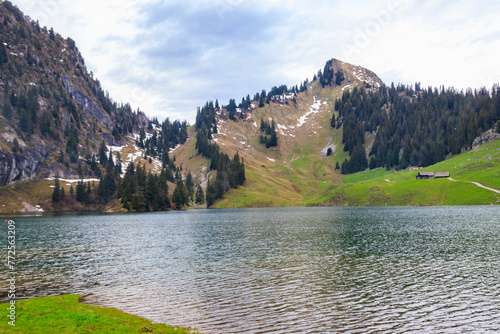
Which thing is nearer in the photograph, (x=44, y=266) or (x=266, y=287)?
(x=266, y=287)

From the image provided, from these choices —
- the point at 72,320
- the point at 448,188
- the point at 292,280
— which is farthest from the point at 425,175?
the point at 72,320

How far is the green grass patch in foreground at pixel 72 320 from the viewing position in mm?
20891

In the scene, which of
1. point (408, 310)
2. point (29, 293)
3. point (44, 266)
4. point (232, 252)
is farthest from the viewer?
point (232, 252)

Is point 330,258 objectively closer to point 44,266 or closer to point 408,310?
point 408,310

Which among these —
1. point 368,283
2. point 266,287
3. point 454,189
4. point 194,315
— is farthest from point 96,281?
point 454,189

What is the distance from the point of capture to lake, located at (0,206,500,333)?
23.8 metres

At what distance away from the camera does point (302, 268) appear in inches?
1619

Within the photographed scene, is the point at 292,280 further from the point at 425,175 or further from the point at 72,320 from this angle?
the point at 425,175

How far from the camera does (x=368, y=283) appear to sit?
33.3 metres

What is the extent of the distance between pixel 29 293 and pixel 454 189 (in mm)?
180331

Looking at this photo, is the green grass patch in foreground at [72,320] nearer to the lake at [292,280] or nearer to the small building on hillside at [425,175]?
the lake at [292,280]

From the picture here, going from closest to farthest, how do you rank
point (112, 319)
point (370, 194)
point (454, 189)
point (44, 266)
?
point (112, 319)
point (44, 266)
point (454, 189)
point (370, 194)

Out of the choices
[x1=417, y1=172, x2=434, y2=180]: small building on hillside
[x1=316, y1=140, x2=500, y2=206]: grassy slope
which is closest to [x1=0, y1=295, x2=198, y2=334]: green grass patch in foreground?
[x1=316, y1=140, x2=500, y2=206]: grassy slope

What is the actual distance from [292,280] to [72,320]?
2209cm
